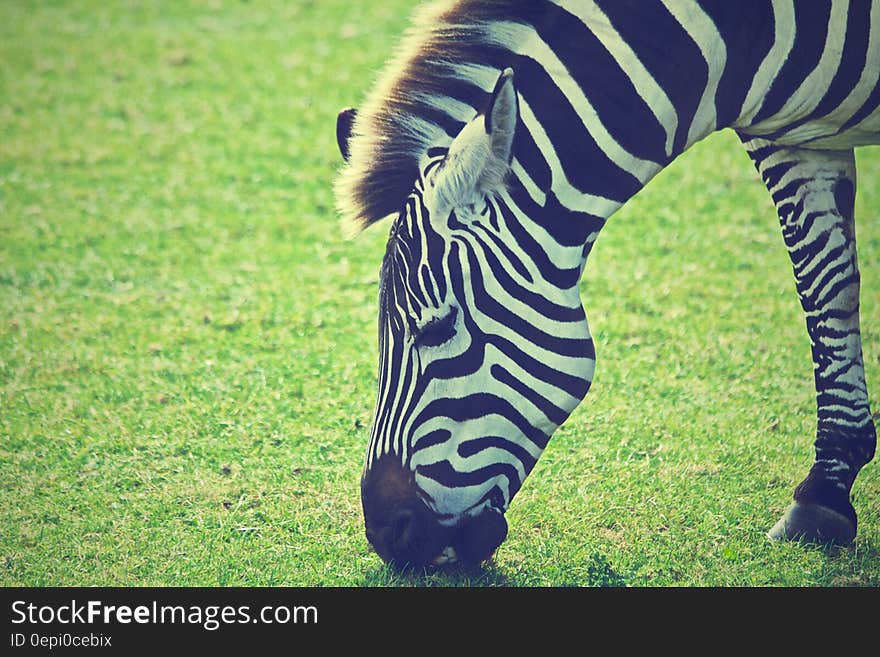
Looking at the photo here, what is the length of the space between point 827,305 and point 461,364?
76.2 inches

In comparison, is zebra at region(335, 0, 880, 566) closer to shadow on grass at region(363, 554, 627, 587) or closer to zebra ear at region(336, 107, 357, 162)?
zebra ear at region(336, 107, 357, 162)

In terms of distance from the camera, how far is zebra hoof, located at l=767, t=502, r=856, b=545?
4270mm

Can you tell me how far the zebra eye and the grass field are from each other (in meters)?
1.04

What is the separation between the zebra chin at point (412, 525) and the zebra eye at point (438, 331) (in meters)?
0.44

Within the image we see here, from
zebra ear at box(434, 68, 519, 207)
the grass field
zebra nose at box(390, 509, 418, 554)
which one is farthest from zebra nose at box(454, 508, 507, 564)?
zebra ear at box(434, 68, 519, 207)

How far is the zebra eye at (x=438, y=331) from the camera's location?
3.36 meters

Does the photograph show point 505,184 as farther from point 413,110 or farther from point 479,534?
point 479,534

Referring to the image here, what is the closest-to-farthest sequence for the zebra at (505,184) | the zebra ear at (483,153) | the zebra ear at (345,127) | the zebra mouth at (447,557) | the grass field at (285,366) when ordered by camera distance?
the zebra ear at (483,153) < the zebra at (505,184) < the zebra mouth at (447,557) < the zebra ear at (345,127) < the grass field at (285,366)

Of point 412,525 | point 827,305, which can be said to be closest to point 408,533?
point 412,525

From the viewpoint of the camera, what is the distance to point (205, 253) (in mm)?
7297

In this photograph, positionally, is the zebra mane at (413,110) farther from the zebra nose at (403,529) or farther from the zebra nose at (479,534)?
the zebra nose at (479,534)

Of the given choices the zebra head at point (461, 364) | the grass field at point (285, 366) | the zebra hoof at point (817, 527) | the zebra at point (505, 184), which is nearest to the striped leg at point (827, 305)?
the zebra hoof at point (817, 527)

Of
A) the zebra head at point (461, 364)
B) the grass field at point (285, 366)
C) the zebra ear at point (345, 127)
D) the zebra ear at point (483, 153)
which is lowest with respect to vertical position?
the grass field at point (285, 366)

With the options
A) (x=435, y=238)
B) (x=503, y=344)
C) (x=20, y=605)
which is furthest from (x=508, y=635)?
(x=20, y=605)
